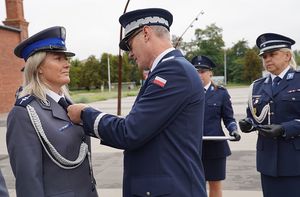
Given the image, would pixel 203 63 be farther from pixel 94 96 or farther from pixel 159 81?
pixel 94 96

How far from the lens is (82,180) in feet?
7.62

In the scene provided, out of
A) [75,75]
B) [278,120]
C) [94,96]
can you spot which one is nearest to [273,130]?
[278,120]

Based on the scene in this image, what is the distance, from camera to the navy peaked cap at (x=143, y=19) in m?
2.05

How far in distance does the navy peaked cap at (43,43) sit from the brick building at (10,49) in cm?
2087

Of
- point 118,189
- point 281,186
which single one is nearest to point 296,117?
point 281,186

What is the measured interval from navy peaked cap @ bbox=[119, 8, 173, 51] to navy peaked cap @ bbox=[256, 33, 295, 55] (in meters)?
1.58

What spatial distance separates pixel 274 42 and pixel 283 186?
48.7 inches

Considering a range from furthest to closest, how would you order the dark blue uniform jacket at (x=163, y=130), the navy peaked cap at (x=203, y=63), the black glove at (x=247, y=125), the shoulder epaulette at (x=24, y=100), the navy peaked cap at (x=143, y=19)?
the navy peaked cap at (x=203, y=63) → the black glove at (x=247, y=125) → the shoulder epaulette at (x=24, y=100) → the navy peaked cap at (x=143, y=19) → the dark blue uniform jacket at (x=163, y=130)

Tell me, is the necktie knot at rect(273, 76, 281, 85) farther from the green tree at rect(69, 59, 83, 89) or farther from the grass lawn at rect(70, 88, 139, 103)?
the green tree at rect(69, 59, 83, 89)

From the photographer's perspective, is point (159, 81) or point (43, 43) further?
point (43, 43)

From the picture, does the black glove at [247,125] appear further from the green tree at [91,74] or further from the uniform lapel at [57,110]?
the green tree at [91,74]

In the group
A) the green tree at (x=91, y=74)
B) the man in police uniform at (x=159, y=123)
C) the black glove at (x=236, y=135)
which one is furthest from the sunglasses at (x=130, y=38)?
the green tree at (x=91, y=74)

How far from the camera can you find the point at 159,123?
1.88 metres

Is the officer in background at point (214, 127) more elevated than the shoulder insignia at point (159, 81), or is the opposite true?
the shoulder insignia at point (159, 81)
